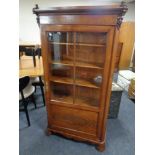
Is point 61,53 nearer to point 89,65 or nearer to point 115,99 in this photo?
point 89,65

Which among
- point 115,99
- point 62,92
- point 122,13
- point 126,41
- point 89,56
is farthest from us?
point 126,41

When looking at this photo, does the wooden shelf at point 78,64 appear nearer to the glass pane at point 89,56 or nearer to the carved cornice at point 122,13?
the glass pane at point 89,56

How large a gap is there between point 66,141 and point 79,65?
1.11 m

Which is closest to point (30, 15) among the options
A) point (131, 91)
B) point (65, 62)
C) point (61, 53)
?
point (61, 53)

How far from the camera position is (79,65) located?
156 centimetres

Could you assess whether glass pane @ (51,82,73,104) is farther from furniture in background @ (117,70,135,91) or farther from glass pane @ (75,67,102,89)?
furniture in background @ (117,70,135,91)

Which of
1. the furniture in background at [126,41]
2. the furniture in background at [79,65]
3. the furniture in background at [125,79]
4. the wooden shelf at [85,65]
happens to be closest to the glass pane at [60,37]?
the furniture in background at [79,65]

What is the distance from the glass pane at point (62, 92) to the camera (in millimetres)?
1791

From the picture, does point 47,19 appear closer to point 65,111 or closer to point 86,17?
point 86,17

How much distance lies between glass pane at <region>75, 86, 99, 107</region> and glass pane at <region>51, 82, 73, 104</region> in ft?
0.31

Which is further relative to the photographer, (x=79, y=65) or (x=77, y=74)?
(x=77, y=74)

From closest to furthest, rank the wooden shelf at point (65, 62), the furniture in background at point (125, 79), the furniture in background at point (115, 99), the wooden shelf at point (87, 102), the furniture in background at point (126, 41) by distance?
the wooden shelf at point (65, 62)
the wooden shelf at point (87, 102)
the furniture in background at point (115, 99)
the furniture in background at point (125, 79)
the furniture in background at point (126, 41)
